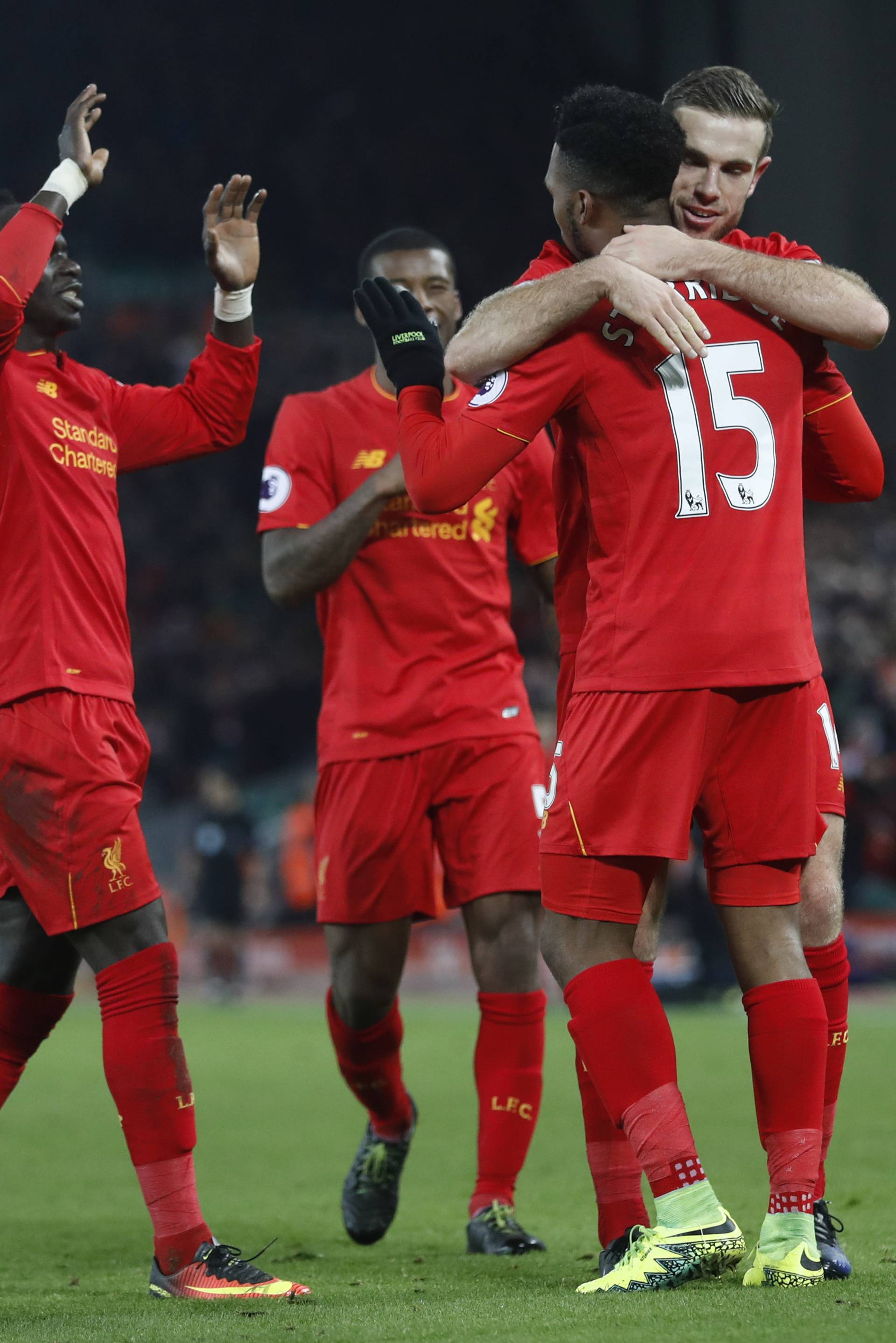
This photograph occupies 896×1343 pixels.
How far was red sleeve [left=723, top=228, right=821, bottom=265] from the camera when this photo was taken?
3537 millimetres

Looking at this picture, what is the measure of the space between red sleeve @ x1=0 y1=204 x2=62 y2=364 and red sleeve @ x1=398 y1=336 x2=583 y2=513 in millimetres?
1023

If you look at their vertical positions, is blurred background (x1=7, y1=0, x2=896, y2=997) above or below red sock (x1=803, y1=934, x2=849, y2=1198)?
above

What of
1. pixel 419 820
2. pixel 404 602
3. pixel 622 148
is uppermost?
pixel 622 148

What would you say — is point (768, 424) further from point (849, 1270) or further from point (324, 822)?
point (324, 822)

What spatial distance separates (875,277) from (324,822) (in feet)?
54.7

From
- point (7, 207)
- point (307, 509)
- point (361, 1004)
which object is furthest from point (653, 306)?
point (361, 1004)

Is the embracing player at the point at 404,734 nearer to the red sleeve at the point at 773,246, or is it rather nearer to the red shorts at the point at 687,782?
the red sleeve at the point at 773,246

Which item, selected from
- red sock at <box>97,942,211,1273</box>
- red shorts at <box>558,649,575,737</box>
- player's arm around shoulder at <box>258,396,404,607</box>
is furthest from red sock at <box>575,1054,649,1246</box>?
player's arm around shoulder at <box>258,396,404,607</box>

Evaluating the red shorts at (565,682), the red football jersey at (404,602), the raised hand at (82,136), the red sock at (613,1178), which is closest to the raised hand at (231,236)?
the raised hand at (82,136)

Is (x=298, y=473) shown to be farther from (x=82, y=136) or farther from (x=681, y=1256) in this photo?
(x=681, y=1256)

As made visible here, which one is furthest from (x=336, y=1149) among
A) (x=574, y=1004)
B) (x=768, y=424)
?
(x=768, y=424)

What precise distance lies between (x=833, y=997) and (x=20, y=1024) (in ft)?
6.54

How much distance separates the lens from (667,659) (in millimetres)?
3266

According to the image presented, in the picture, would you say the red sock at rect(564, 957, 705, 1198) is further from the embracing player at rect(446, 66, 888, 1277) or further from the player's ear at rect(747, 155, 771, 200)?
the player's ear at rect(747, 155, 771, 200)
